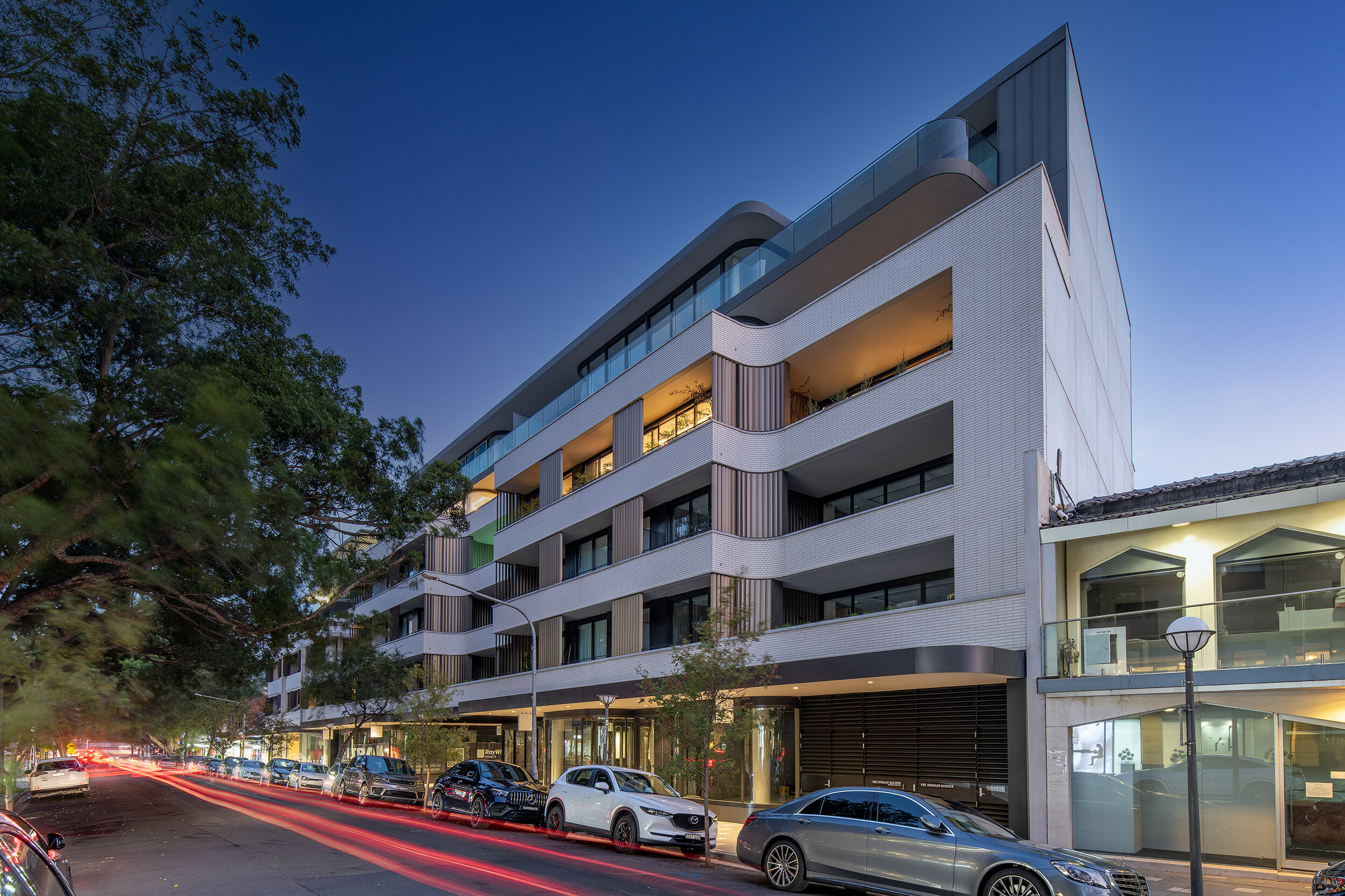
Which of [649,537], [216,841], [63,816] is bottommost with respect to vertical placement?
[63,816]

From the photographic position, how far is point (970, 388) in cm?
2188

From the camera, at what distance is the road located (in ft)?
42.2

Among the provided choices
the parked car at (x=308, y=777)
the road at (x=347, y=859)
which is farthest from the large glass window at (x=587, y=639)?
the parked car at (x=308, y=777)

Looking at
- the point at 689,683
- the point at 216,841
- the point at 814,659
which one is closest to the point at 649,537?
the point at 814,659

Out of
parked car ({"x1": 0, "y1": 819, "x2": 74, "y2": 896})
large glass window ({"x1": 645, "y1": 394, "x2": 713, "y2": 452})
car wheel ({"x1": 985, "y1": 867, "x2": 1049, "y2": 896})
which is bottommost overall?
car wheel ({"x1": 985, "y1": 867, "x2": 1049, "y2": 896})

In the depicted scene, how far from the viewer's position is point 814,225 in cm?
2775

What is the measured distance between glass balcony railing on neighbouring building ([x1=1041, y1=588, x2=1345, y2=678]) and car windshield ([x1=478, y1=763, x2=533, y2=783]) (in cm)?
1397

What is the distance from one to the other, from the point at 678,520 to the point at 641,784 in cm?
1269

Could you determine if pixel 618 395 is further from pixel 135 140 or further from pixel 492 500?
pixel 135 140

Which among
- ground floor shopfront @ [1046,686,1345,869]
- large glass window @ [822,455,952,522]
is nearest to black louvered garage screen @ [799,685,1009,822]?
ground floor shopfront @ [1046,686,1345,869]

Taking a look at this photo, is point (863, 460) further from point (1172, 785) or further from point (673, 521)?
point (1172, 785)

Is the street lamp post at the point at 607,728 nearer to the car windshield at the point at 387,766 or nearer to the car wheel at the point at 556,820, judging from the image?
the car wheel at the point at 556,820

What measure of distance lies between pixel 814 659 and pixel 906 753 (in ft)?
13.2

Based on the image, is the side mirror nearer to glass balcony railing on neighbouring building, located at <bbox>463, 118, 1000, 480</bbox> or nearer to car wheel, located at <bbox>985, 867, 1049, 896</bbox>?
car wheel, located at <bbox>985, 867, 1049, 896</bbox>
